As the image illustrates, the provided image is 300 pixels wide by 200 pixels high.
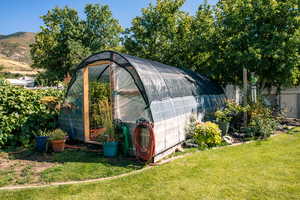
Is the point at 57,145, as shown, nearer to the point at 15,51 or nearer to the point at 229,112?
the point at 229,112

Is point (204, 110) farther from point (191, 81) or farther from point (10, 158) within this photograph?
point (10, 158)

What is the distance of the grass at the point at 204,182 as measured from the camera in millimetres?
3053

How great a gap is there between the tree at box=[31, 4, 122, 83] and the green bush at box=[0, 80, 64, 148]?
10.3 metres

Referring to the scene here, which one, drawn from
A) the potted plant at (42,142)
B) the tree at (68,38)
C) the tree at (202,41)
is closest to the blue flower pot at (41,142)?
the potted plant at (42,142)

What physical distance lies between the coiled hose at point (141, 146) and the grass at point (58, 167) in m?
0.23

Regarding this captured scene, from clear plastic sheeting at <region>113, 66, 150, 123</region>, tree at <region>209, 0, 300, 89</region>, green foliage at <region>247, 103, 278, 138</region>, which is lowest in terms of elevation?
green foliage at <region>247, 103, 278, 138</region>

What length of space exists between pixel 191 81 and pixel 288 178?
4.61 metres

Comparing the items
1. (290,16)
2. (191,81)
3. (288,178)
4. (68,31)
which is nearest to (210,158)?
(288,178)

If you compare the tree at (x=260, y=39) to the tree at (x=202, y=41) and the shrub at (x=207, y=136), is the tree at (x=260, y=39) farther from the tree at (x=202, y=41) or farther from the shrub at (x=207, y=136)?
the shrub at (x=207, y=136)

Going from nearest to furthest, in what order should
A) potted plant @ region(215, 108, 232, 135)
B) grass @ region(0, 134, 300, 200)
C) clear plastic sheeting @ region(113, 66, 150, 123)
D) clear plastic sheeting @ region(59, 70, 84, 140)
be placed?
grass @ region(0, 134, 300, 200) → clear plastic sheeting @ region(113, 66, 150, 123) → clear plastic sheeting @ region(59, 70, 84, 140) → potted plant @ region(215, 108, 232, 135)

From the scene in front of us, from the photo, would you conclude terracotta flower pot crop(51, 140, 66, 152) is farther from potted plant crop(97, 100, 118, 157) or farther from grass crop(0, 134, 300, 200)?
grass crop(0, 134, 300, 200)

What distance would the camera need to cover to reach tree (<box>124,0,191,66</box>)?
12.4 m

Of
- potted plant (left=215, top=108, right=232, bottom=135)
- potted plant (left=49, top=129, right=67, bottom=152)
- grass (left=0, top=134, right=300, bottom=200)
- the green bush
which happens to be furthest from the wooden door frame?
potted plant (left=215, top=108, right=232, bottom=135)

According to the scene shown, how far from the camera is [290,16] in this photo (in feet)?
24.5
